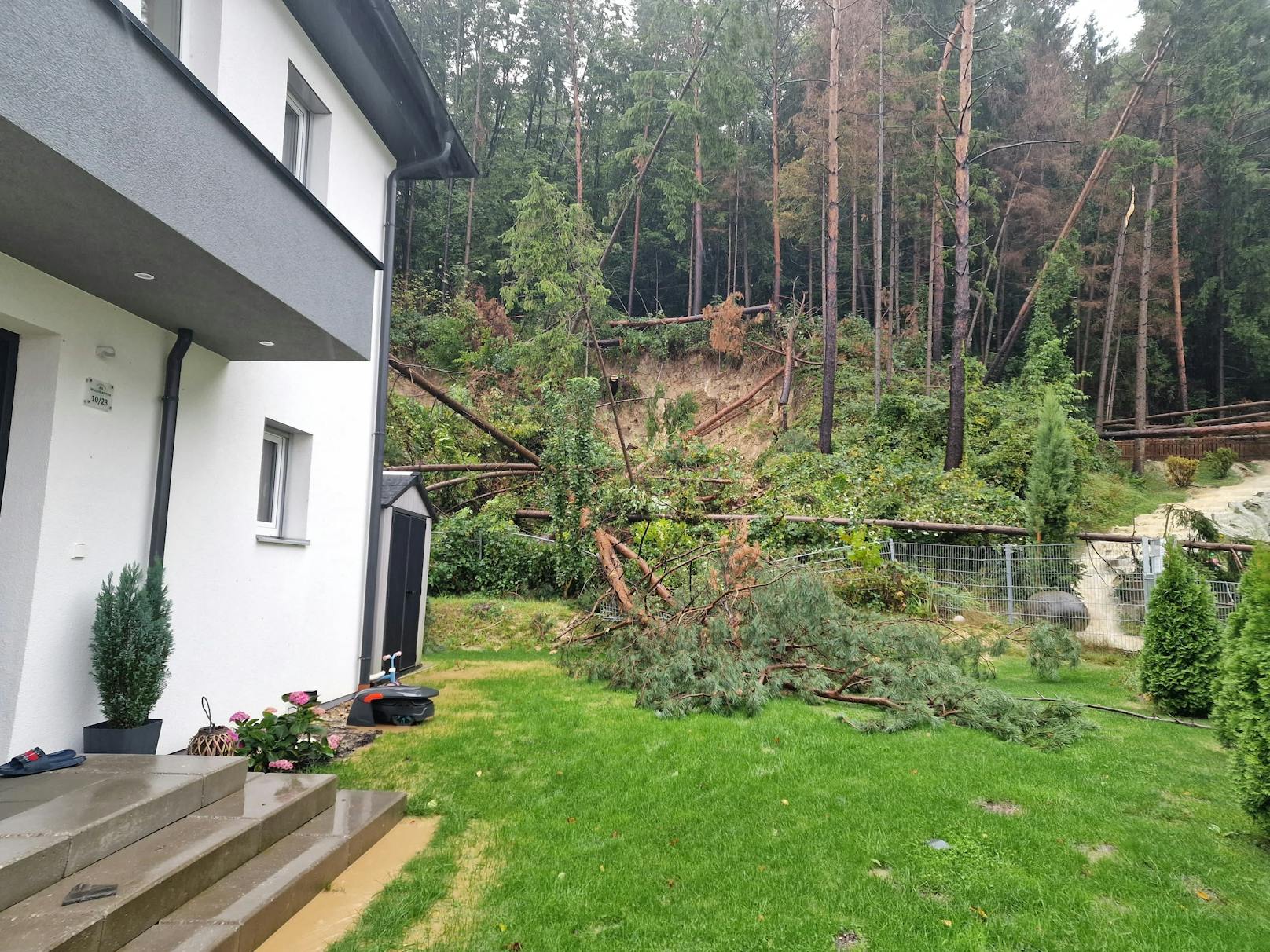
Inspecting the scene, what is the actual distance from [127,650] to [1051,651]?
30.3 ft

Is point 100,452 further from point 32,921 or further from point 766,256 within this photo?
point 766,256

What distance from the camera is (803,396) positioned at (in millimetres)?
22312

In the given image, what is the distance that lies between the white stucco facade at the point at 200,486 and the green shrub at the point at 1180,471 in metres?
21.8

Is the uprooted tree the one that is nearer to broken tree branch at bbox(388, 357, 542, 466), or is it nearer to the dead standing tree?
broken tree branch at bbox(388, 357, 542, 466)

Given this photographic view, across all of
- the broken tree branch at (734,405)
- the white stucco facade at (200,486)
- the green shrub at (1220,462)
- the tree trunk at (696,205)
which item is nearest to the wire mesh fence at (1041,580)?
the white stucco facade at (200,486)

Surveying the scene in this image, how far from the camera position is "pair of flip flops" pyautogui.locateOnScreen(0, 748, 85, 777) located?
3486mm

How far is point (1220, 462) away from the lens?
2103 centimetres

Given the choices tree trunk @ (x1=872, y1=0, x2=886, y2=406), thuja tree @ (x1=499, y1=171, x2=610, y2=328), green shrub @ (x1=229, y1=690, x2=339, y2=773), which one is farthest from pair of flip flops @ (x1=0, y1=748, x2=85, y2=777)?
tree trunk @ (x1=872, y1=0, x2=886, y2=406)

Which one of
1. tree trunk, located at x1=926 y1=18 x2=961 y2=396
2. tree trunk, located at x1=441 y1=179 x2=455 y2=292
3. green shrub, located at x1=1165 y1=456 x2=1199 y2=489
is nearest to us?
green shrub, located at x1=1165 y1=456 x2=1199 y2=489

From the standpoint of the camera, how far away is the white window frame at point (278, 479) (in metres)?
6.59

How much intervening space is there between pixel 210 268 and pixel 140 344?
111 cm

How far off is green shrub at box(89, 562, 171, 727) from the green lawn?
139 cm

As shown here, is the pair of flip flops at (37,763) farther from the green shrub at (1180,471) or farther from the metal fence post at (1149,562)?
the green shrub at (1180,471)

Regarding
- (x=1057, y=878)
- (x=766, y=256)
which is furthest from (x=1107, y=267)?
(x=1057, y=878)
